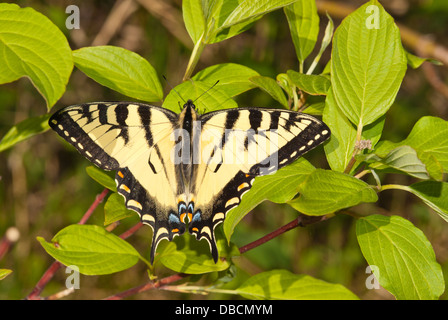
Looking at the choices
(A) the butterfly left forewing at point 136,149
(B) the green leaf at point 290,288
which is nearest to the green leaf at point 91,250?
(A) the butterfly left forewing at point 136,149

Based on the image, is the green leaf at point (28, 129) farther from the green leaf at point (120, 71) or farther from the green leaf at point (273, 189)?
the green leaf at point (273, 189)

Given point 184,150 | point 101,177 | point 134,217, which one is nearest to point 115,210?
point 101,177

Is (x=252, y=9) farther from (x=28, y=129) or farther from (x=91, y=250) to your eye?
(x=28, y=129)

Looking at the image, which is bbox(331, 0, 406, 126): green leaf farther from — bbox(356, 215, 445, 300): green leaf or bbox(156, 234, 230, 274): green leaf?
bbox(156, 234, 230, 274): green leaf

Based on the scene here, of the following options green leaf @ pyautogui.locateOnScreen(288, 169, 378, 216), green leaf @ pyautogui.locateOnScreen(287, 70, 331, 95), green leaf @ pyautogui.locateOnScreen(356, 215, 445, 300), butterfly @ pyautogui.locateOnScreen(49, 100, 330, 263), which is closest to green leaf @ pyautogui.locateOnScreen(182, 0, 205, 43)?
butterfly @ pyautogui.locateOnScreen(49, 100, 330, 263)

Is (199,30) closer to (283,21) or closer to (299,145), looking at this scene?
(299,145)
